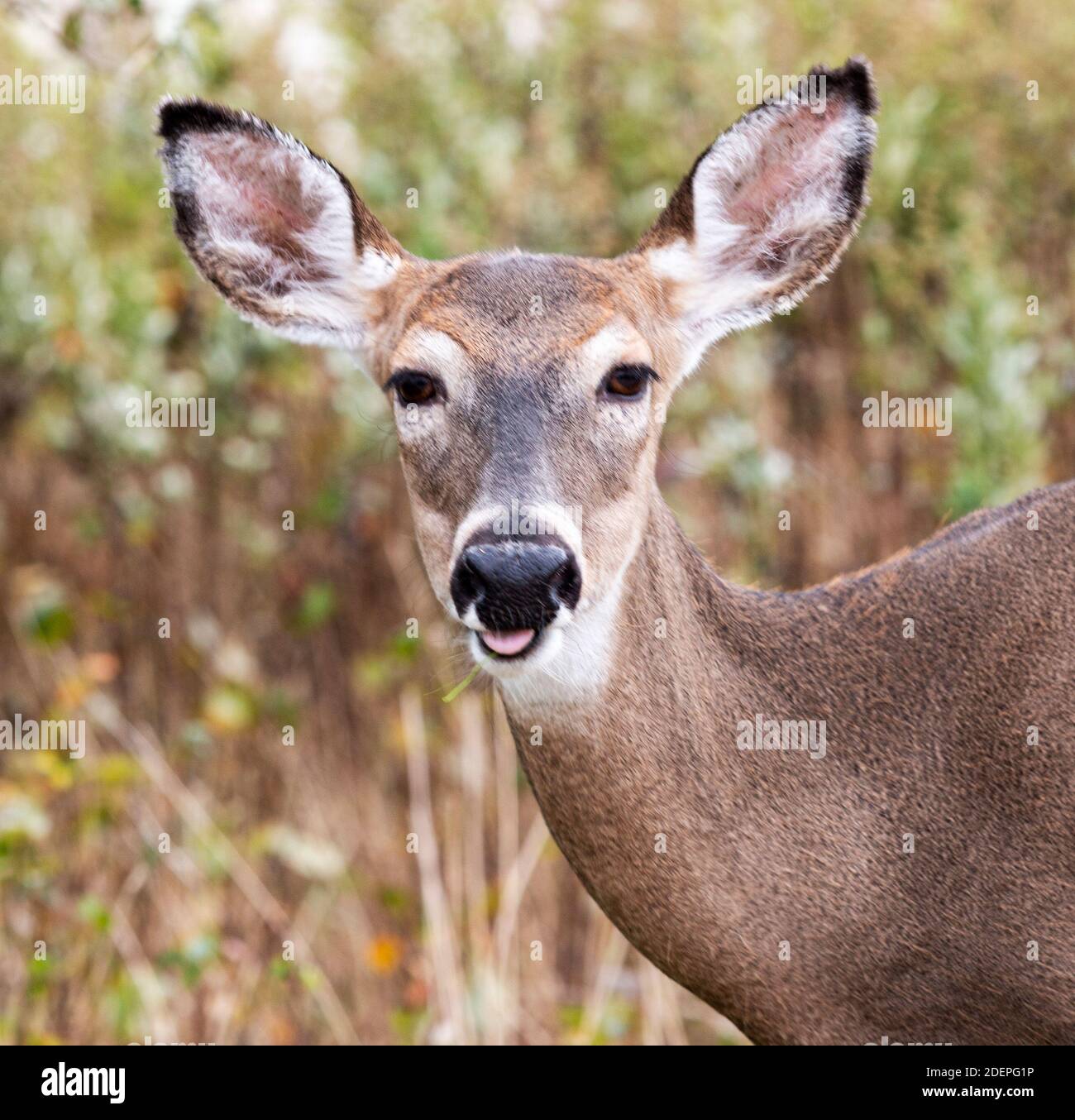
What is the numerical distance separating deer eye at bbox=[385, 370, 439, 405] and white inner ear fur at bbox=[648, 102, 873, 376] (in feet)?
2.57

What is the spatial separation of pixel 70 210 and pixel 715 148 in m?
5.83

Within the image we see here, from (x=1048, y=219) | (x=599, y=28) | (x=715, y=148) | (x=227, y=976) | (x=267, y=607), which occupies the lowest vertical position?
(x=227, y=976)

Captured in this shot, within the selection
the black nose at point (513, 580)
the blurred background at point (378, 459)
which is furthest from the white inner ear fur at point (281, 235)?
the blurred background at point (378, 459)

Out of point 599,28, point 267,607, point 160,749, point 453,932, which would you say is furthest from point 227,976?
point 599,28

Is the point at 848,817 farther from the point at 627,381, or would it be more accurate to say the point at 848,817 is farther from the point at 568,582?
the point at 627,381

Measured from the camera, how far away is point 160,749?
7.99 m

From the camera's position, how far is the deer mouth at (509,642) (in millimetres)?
3564

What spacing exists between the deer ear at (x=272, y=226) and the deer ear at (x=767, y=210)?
0.80 m

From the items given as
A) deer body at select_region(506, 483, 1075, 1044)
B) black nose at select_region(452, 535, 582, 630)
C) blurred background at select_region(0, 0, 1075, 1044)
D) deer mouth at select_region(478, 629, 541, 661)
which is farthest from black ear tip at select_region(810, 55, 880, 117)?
blurred background at select_region(0, 0, 1075, 1044)

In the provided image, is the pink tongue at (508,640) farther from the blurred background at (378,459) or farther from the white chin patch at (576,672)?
the blurred background at (378,459)

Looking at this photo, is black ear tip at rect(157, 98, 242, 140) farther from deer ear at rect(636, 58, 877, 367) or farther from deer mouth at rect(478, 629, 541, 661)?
deer mouth at rect(478, 629, 541, 661)

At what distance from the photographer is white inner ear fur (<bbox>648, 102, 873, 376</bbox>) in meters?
4.33
